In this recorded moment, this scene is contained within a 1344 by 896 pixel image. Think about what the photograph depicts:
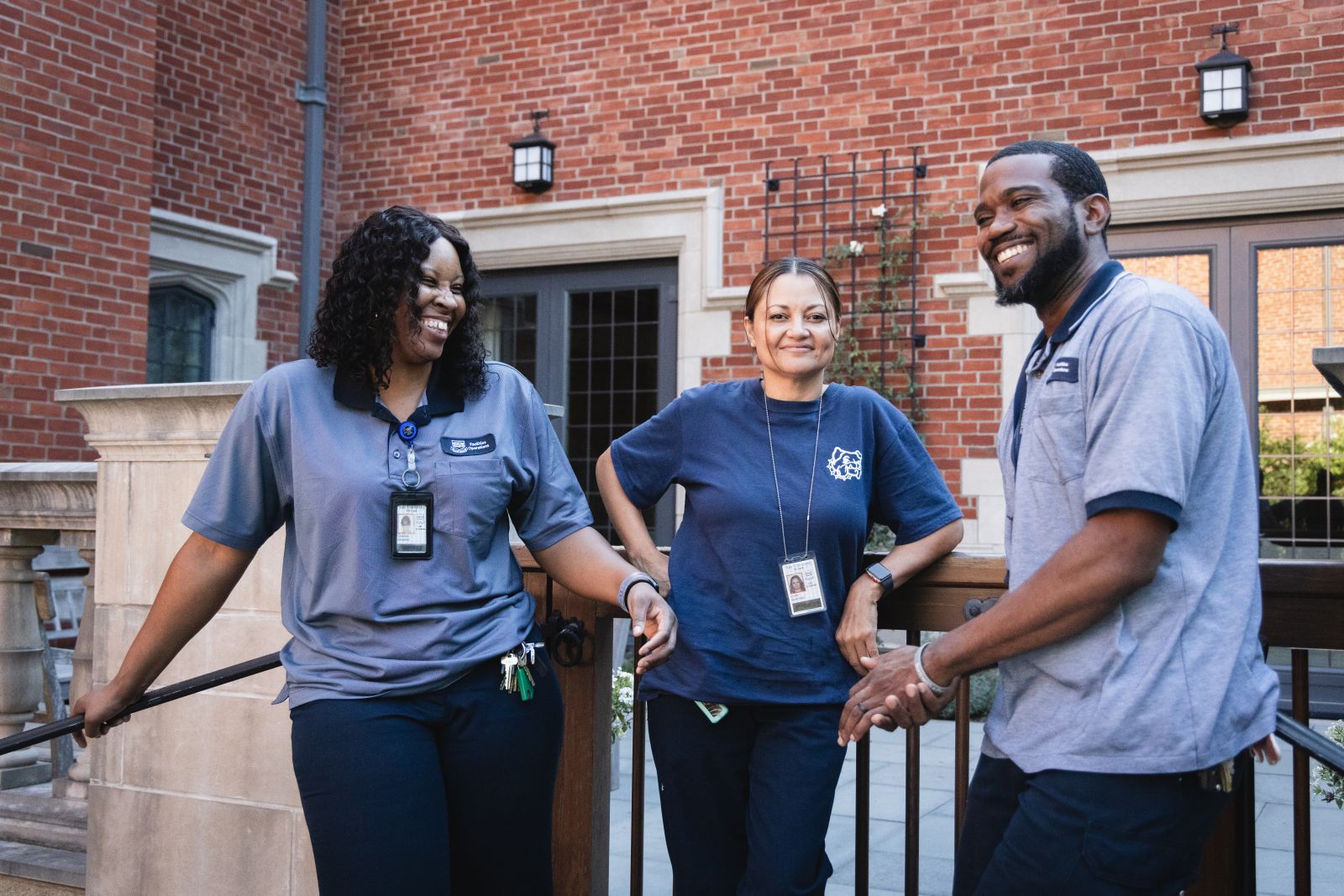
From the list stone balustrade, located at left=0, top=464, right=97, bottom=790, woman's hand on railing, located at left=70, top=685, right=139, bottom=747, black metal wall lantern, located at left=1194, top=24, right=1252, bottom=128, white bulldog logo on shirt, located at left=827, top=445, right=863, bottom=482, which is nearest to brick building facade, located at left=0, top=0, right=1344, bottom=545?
black metal wall lantern, located at left=1194, top=24, right=1252, bottom=128

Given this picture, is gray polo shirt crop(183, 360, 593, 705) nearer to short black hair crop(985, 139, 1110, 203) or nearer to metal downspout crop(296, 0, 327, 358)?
short black hair crop(985, 139, 1110, 203)

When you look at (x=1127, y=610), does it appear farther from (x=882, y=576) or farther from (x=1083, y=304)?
(x=882, y=576)

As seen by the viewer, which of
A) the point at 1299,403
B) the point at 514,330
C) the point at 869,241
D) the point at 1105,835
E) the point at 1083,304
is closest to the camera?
the point at 1105,835

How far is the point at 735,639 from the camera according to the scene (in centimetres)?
215

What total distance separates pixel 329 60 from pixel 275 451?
7.76 metres

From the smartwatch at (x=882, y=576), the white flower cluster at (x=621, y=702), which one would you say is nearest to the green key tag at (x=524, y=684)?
the smartwatch at (x=882, y=576)

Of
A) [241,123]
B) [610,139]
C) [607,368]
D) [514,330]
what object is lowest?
[607,368]

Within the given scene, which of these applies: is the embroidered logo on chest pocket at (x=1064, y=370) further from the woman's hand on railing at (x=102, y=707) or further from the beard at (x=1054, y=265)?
the woman's hand on railing at (x=102, y=707)

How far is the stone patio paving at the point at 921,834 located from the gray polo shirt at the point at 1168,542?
224cm

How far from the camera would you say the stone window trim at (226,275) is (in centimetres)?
794

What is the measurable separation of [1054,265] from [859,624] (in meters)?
0.74

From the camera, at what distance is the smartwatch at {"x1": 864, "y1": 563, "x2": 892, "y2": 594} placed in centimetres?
217

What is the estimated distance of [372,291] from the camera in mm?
2059

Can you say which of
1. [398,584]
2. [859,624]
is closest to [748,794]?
[859,624]
